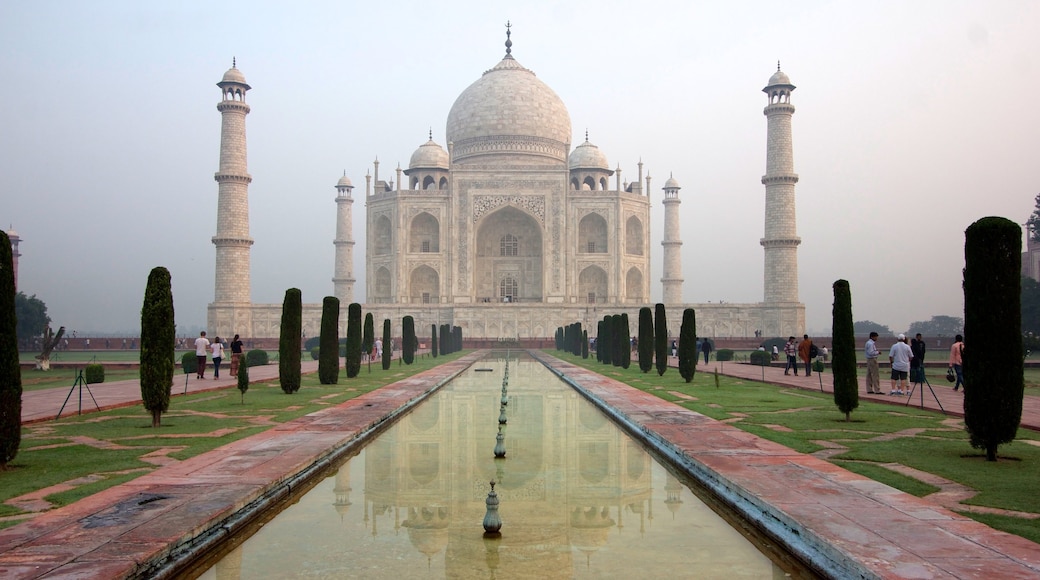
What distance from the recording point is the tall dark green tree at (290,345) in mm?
11023

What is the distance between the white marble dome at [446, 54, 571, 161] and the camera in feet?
131

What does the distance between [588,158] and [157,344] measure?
3615 centimetres

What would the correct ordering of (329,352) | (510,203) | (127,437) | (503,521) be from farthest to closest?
(510,203), (329,352), (127,437), (503,521)

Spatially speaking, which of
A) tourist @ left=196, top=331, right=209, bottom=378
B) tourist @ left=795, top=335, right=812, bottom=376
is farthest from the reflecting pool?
tourist @ left=795, top=335, right=812, bottom=376

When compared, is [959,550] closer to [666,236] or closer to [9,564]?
[9,564]

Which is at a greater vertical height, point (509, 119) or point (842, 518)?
point (509, 119)

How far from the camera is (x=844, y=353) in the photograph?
811cm

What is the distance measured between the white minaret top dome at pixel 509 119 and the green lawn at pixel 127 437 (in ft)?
97.6

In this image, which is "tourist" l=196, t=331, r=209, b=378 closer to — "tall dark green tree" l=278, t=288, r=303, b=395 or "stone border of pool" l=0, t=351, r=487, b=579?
"tall dark green tree" l=278, t=288, r=303, b=395

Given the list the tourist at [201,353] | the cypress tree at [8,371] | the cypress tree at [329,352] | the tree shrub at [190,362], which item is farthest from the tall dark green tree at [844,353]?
the tree shrub at [190,362]

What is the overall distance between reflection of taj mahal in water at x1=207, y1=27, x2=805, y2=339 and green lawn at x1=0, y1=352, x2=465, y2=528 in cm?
2187

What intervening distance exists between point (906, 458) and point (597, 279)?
1291 inches

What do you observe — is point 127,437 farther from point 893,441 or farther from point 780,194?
point 780,194

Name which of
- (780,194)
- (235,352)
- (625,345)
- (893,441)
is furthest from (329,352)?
(780,194)
